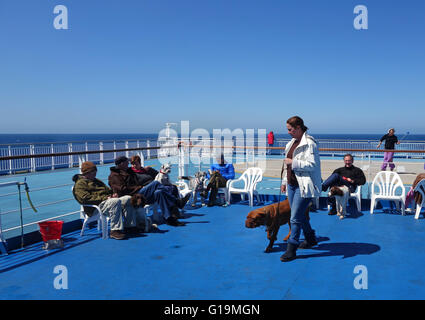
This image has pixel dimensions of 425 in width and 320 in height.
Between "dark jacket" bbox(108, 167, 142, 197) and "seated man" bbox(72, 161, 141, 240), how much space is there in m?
0.11

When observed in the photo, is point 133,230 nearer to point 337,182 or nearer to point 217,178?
point 217,178

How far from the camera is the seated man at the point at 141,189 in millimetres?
4734

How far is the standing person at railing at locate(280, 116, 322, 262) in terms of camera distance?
11.0 feet

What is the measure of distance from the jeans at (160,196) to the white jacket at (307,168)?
2.27 metres

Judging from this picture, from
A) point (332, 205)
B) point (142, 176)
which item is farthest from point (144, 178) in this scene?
point (332, 205)

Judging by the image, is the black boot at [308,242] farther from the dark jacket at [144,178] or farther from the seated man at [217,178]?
the seated man at [217,178]

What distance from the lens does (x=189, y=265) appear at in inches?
138

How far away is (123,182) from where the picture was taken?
15.6 feet

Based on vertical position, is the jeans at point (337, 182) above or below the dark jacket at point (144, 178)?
below

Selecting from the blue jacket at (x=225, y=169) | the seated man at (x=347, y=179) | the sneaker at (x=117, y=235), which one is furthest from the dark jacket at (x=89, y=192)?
the seated man at (x=347, y=179)

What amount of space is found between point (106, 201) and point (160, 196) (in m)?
0.87
